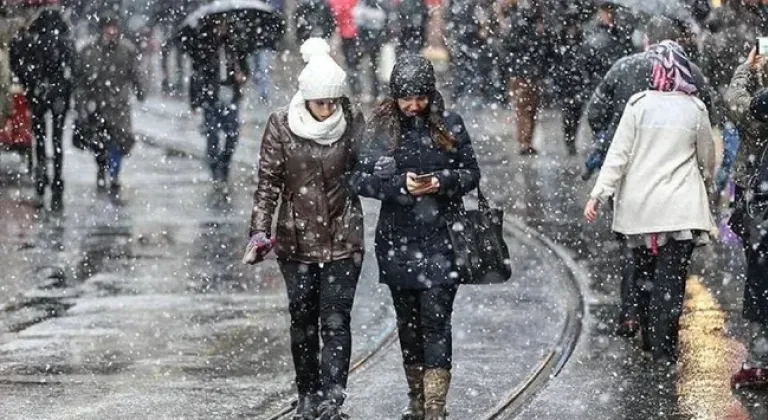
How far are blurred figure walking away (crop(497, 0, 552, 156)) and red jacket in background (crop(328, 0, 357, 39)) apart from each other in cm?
328

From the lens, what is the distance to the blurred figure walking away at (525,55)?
19.4 meters

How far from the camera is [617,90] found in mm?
10867

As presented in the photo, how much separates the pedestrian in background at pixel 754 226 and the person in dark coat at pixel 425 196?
167cm

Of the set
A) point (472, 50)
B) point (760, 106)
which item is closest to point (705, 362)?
point (760, 106)

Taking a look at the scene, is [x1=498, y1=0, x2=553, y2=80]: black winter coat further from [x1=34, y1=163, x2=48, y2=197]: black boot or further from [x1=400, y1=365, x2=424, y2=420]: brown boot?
[x1=400, y1=365, x2=424, y2=420]: brown boot

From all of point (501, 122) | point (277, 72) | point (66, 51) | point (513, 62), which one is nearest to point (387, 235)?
point (66, 51)

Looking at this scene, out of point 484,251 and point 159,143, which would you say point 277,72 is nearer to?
point 159,143

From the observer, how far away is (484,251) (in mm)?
8312

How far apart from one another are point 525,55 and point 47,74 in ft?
20.1

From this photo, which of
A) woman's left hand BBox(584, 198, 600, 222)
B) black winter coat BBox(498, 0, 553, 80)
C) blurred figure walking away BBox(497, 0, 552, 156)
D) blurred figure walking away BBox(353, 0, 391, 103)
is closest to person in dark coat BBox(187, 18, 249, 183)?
blurred figure walking away BBox(497, 0, 552, 156)

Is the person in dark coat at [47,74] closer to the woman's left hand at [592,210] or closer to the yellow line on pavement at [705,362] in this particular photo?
the yellow line on pavement at [705,362]

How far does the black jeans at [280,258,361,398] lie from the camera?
331 inches

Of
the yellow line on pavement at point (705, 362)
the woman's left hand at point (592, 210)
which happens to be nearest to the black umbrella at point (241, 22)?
the yellow line on pavement at point (705, 362)

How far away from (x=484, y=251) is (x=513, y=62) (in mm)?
12834
